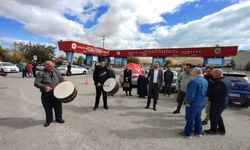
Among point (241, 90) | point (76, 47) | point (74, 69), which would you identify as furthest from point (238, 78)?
point (76, 47)

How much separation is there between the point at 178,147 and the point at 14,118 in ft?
15.2

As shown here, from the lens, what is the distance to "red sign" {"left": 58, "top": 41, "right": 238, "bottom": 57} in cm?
2469

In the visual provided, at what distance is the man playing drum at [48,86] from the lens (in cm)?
438

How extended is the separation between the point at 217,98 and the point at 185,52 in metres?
25.8

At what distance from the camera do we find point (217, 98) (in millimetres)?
4266

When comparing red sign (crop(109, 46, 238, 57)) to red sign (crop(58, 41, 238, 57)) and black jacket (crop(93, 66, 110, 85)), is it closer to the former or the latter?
red sign (crop(58, 41, 238, 57))

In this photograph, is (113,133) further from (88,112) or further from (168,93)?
(168,93)

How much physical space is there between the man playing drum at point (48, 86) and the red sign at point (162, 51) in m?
24.6

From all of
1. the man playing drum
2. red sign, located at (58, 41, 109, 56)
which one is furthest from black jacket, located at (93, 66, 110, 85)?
red sign, located at (58, 41, 109, 56)

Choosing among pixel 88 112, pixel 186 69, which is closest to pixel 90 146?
pixel 88 112

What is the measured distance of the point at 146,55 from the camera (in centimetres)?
3288

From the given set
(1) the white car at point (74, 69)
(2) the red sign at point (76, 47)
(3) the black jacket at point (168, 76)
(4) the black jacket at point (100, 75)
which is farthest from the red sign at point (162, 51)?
(4) the black jacket at point (100, 75)

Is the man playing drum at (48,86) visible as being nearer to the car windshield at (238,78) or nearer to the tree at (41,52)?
the car windshield at (238,78)

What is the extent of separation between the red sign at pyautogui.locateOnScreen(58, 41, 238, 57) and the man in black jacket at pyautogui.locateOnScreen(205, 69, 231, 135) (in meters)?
23.6
